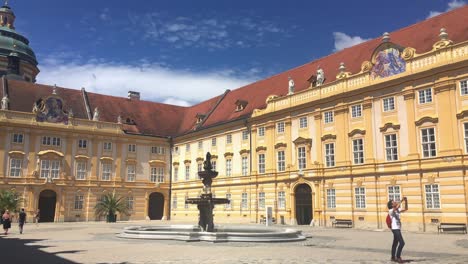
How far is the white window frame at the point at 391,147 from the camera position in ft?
102

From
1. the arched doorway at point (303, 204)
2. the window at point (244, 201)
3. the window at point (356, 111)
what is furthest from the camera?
the window at point (244, 201)

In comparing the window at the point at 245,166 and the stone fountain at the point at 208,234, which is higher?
the window at the point at 245,166

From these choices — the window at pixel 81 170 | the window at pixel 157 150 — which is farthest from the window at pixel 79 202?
the window at pixel 157 150

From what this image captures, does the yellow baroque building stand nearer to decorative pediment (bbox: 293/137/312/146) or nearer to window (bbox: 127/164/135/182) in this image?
window (bbox: 127/164/135/182)

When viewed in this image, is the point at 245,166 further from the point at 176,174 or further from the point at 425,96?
the point at 425,96

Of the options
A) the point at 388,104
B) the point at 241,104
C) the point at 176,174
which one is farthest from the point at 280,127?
the point at 176,174

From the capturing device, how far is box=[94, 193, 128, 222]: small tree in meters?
48.0

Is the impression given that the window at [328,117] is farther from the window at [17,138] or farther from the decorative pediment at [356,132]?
the window at [17,138]

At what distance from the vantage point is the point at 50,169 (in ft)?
158

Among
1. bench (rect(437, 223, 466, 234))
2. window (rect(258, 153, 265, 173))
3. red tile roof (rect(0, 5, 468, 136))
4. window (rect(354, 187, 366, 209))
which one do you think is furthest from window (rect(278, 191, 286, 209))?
bench (rect(437, 223, 466, 234))

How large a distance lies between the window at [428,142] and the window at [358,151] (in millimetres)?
4816

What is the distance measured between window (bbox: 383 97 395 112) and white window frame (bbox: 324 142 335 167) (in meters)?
5.17

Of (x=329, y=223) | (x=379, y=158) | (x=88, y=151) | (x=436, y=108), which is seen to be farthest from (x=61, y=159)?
(x=436, y=108)

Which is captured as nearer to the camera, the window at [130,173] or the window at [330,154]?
the window at [330,154]
